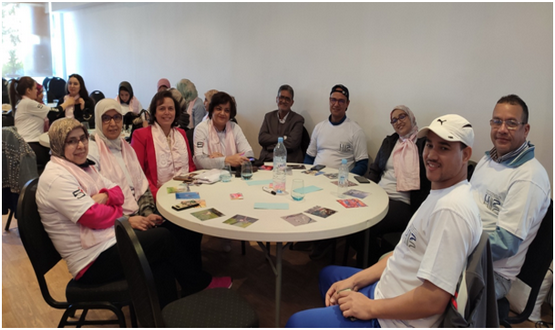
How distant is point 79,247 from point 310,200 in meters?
1.25

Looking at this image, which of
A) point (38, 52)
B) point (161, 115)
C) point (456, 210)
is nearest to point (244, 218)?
point (456, 210)

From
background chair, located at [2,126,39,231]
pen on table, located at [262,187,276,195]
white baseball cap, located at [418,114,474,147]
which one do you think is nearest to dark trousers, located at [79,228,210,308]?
pen on table, located at [262,187,276,195]

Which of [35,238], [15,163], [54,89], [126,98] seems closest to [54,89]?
[54,89]

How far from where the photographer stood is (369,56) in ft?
12.6

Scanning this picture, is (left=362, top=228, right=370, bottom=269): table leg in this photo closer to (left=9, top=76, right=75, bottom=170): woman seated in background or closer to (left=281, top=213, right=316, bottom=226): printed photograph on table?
(left=281, top=213, right=316, bottom=226): printed photograph on table

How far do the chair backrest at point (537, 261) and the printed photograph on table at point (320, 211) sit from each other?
0.93 m

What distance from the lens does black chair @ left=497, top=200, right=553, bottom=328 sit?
1671 millimetres

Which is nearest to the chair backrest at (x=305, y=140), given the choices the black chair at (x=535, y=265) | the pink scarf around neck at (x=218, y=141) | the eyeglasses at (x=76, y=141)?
the pink scarf around neck at (x=218, y=141)

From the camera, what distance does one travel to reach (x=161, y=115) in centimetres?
301

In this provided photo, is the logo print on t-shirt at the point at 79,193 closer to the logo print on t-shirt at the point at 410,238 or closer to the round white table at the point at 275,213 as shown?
the round white table at the point at 275,213

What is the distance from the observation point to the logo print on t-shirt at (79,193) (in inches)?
72.5

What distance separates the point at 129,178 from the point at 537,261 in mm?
2374

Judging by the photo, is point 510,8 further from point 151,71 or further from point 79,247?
point 151,71

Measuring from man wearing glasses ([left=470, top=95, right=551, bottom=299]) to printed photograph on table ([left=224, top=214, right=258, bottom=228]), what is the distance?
1142 millimetres
